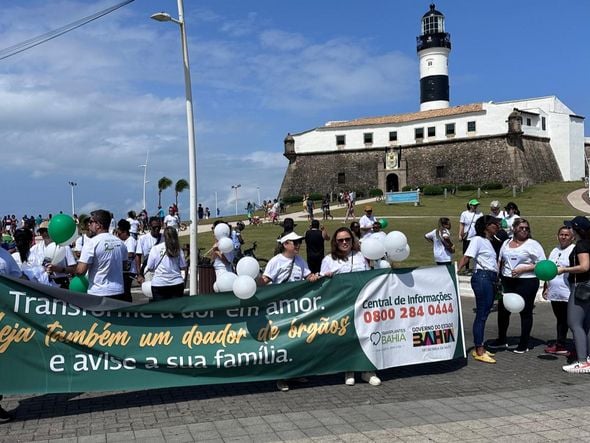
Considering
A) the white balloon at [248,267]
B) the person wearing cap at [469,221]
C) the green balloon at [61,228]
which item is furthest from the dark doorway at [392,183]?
the green balloon at [61,228]

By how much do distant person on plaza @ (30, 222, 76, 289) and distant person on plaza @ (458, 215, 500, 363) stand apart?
5060 millimetres

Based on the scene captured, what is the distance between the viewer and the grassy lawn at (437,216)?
21531 mm

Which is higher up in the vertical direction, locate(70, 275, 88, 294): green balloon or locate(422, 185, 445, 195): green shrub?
locate(422, 185, 445, 195): green shrub

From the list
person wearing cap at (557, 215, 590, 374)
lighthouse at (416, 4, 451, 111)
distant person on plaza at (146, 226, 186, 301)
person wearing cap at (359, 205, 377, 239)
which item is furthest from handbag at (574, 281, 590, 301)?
lighthouse at (416, 4, 451, 111)

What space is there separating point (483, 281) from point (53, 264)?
5412 millimetres

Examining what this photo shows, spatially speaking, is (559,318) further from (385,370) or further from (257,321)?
(257,321)

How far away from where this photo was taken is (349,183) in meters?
65.6

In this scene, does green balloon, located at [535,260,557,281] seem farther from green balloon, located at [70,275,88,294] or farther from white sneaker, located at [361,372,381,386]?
green balloon, located at [70,275,88,294]

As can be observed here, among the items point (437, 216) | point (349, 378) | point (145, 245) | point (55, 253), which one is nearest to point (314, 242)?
point (145, 245)

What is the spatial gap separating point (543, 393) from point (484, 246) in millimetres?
2178

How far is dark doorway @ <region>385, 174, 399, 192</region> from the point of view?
209 ft

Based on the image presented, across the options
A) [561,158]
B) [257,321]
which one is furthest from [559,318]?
[561,158]

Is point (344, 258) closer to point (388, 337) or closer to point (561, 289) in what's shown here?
point (388, 337)

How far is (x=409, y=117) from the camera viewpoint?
63906mm
